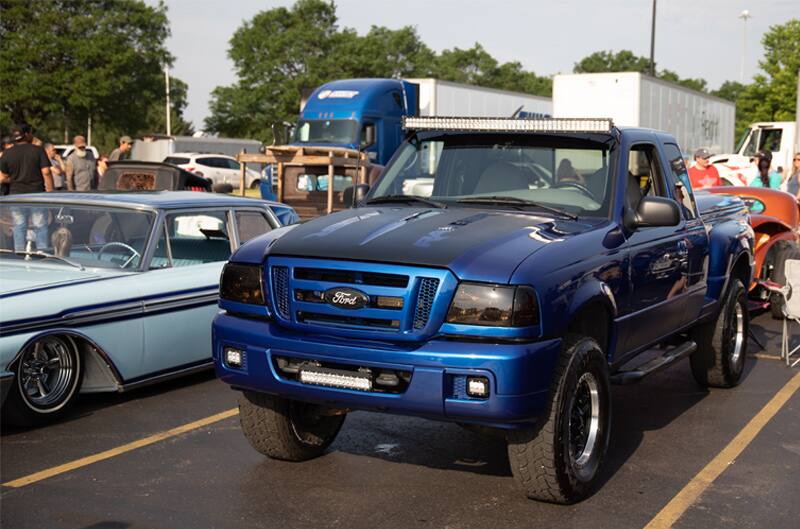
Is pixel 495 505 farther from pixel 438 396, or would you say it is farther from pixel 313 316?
pixel 313 316

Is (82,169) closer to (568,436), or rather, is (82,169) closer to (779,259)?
(779,259)

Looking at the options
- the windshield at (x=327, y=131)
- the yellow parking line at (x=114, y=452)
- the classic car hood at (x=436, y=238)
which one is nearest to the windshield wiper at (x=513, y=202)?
the classic car hood at (x=436, y=238)

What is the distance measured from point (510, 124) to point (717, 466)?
232 cm

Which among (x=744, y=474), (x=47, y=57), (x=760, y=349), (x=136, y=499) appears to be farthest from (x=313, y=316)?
(x=47, y=57)

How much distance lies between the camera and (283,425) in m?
5.78

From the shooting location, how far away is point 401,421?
6.97m

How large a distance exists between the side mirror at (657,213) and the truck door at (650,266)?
0.12m

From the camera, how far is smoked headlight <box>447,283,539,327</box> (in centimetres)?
479

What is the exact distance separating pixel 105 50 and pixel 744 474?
56.5 meters

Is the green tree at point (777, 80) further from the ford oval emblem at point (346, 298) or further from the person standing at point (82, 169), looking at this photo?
the ford oval emblem at point (346, 298)

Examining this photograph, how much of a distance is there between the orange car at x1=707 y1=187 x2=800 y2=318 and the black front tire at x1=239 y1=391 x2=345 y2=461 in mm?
6765

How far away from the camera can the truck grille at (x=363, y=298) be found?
15.9 ft

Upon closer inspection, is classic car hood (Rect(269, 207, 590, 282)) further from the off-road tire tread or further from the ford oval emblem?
the off-road tire tread

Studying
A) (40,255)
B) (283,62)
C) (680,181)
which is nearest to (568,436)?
(680,181)
